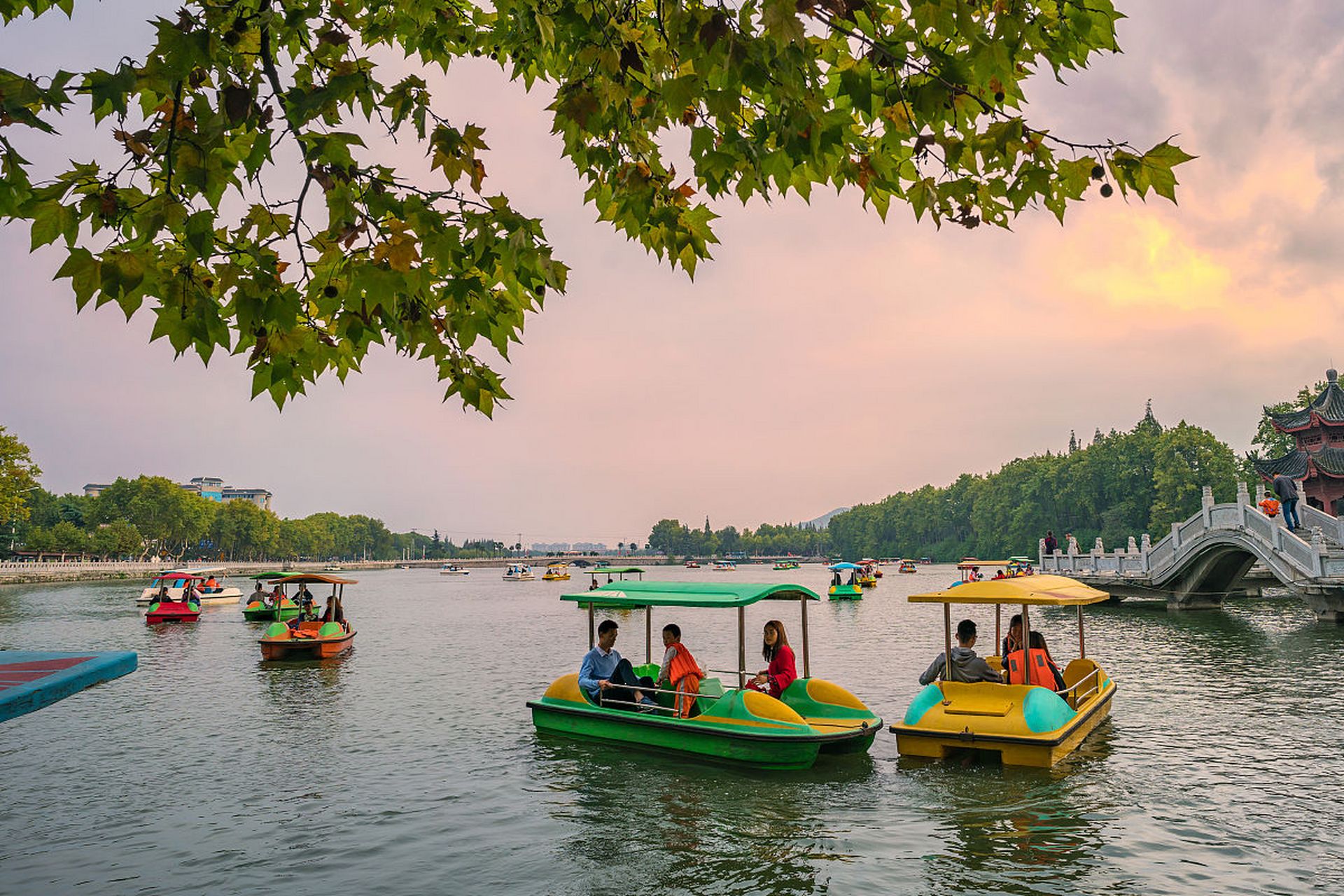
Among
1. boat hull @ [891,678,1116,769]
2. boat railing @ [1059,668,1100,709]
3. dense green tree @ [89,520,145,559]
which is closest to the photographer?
boat hull @ [891,678,1116,769]

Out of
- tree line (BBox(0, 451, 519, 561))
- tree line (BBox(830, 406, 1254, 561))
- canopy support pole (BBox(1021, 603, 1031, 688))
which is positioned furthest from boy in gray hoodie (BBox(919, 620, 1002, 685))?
tree line (BBox(0, 451, 519, 561))

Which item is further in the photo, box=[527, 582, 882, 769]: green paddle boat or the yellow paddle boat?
box=[527, 582, 882, 769]: green paddle boat

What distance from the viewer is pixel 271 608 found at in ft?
138

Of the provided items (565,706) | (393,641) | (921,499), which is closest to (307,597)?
(393,641)

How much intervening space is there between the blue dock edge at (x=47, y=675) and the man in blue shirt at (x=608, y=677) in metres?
9.29

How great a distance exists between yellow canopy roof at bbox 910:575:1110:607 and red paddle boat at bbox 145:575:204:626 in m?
40.0

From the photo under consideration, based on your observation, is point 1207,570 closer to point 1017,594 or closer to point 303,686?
point 1017,594

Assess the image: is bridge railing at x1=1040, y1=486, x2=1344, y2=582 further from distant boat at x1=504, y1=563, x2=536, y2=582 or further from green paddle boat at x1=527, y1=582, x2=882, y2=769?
distant boat at x1=504, y1=563, x2=536, y2=582

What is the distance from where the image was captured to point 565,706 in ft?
48.3

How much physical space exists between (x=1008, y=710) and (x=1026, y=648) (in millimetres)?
1026

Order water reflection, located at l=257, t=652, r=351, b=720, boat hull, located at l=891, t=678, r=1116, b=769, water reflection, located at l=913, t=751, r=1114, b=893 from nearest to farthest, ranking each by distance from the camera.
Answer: water reflection, located at l=913, t=751, r=1114, b=893
boat hull, located at l=891, t=678, r=1116, b=769
water reflection, located at l=257, t=652, r=351, b=720

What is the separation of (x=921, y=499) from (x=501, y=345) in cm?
18837

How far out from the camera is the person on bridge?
108 feet

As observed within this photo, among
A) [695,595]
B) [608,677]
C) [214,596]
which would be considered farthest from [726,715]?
[214,596]
